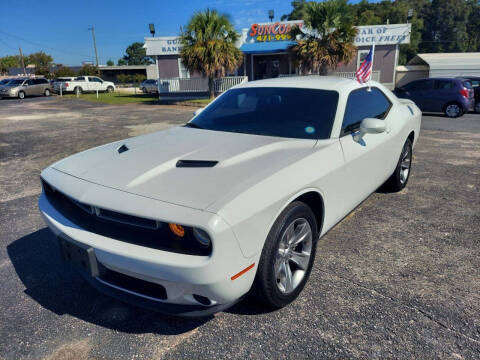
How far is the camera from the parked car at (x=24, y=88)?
28.2m

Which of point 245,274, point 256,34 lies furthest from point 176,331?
point 256,34

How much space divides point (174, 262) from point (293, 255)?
979 mm

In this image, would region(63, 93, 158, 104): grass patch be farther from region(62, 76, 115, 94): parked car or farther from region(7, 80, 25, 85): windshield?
region(7, 80, 25, 85): windshield

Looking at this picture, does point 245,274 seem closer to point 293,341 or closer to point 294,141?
point 293,341

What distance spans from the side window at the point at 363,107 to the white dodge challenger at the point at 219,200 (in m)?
0.02

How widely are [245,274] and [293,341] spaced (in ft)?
1.91

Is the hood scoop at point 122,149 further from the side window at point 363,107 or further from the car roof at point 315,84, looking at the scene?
the side window at point 363,107

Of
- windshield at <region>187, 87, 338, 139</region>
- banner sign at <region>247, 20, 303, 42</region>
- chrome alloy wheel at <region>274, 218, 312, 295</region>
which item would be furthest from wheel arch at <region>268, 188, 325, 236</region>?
banner sign at <region>247, 20, 303, 42</region>

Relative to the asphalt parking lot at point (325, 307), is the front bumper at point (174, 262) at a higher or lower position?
higher

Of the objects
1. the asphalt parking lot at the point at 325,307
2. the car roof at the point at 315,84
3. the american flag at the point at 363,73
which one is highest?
the american flag at the point at 363,73

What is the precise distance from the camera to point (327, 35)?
58.7ft

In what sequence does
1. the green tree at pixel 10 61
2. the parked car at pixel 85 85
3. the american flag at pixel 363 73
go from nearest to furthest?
the american flag at pixel 363 73
the parked car at pixel 85 85
the green tree at pixel 10 61

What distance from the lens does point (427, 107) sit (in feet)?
43.8

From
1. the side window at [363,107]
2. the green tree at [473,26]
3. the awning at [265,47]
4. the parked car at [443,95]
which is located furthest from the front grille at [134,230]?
the green tree at [473,26]
